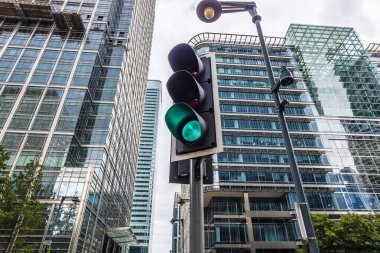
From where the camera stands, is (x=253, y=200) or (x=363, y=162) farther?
(x=363, y=162)

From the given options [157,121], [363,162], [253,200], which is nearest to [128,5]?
[253,200]

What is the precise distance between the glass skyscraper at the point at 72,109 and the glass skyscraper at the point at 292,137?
1689 cm

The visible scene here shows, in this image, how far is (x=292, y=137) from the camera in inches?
1935

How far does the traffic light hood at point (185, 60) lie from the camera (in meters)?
2.39

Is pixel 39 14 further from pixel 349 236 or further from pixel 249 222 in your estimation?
pixel 349 236

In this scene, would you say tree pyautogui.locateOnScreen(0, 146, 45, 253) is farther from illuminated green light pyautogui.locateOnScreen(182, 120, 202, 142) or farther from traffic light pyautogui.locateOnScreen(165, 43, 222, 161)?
illuminated green light pyautogui.locateOnScreen(182, 120, 202, 142)

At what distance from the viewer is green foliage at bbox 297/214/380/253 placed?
2038cm

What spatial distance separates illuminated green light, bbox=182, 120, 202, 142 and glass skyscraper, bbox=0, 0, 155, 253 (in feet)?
82.6

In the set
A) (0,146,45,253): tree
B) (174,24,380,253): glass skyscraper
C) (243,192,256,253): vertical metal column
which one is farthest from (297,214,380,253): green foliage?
(0,146,45,253): tree

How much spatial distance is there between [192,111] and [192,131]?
161 millimetres

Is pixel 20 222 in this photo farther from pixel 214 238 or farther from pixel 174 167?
pixel 214 238

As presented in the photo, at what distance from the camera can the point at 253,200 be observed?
41.7 m

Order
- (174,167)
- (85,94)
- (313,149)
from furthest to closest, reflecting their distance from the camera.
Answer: (313,149), (85,94), (174,167)

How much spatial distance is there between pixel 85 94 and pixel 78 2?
83.7 feet
